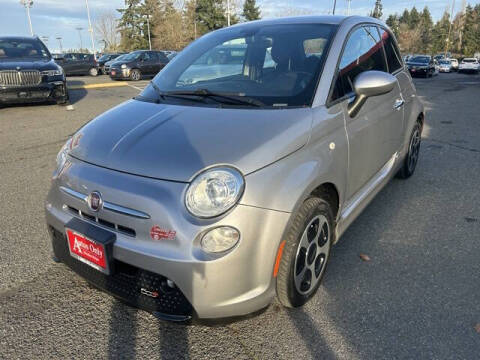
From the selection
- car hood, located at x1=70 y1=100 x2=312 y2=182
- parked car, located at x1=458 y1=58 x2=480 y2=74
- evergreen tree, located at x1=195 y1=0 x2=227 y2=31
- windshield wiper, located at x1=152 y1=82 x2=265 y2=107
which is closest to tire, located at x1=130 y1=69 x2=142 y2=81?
windshield wiper, located at x1=152 y1=82 x2=265 y2=107

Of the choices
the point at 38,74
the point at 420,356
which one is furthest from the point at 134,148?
the point at 38,74

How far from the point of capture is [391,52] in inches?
145

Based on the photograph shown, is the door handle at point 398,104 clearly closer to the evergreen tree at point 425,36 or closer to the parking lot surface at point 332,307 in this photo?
the parking lot surface at point 332,307

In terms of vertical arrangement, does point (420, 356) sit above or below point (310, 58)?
below

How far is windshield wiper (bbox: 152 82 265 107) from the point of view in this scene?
234 cm

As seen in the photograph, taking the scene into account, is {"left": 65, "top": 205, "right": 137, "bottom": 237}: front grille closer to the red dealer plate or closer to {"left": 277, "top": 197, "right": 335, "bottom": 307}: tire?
the red dealer plate

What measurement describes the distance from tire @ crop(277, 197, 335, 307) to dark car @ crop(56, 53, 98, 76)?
23.2 meters

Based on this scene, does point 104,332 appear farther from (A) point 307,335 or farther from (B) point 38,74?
(B) point 38,74

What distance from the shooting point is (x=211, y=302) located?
5.80ft

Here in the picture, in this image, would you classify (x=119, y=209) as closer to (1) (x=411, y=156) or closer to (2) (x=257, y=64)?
(2) (x=257, y=64)

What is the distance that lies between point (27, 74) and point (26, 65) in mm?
231

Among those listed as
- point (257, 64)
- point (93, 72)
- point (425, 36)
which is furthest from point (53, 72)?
point (425, 36)

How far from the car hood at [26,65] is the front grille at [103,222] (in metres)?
7.75

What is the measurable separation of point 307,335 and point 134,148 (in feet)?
4.61
